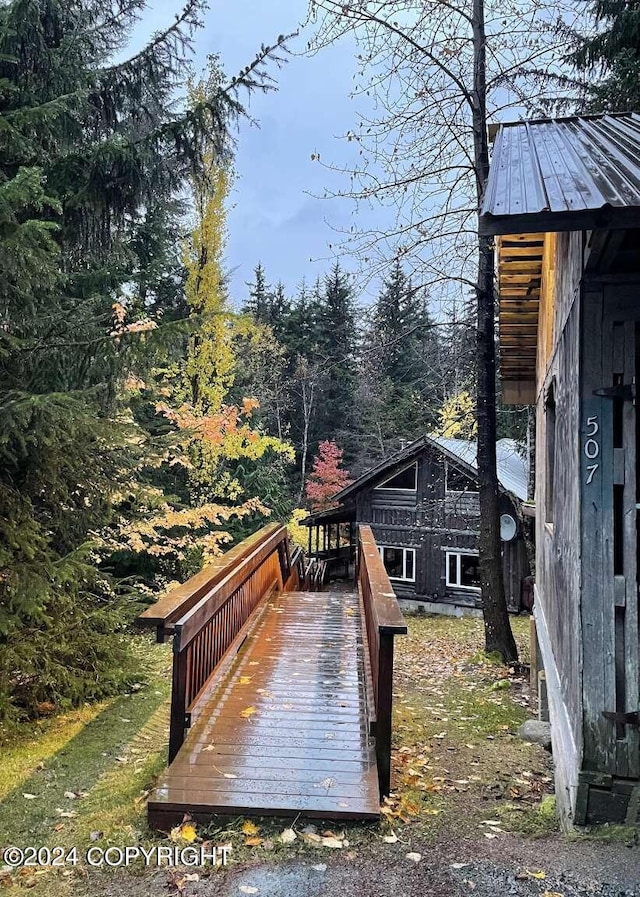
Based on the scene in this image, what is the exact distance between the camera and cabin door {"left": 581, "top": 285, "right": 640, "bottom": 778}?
3.22m

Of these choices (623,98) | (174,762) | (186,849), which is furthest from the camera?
(623,98)

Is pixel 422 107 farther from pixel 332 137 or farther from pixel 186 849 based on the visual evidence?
pixel 186 849

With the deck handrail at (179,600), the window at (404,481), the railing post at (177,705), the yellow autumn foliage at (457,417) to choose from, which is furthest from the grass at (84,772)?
the window at (404,481)

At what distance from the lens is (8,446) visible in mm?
6137

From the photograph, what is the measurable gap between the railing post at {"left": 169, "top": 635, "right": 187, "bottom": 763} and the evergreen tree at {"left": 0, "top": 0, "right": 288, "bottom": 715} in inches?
81.4

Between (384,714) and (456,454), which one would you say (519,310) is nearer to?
(384,714)

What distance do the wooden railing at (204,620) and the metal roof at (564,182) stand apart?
298 cm

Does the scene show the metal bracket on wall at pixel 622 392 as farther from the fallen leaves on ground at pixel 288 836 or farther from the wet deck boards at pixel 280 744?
the fallen leaves on ground at pixel 288 836

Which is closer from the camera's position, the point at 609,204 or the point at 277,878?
the point at 609,204

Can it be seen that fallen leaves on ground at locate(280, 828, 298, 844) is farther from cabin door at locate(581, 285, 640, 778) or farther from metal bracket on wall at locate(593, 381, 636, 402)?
metal bracket on wall at locate(593, 381, 636, 402)

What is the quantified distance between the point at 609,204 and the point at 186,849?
3654 mm

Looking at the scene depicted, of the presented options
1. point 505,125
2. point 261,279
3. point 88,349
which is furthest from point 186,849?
point 261,279

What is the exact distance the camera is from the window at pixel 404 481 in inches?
910

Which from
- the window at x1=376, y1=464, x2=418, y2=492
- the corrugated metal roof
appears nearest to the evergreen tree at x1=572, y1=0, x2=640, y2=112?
the corrugated metal roof
